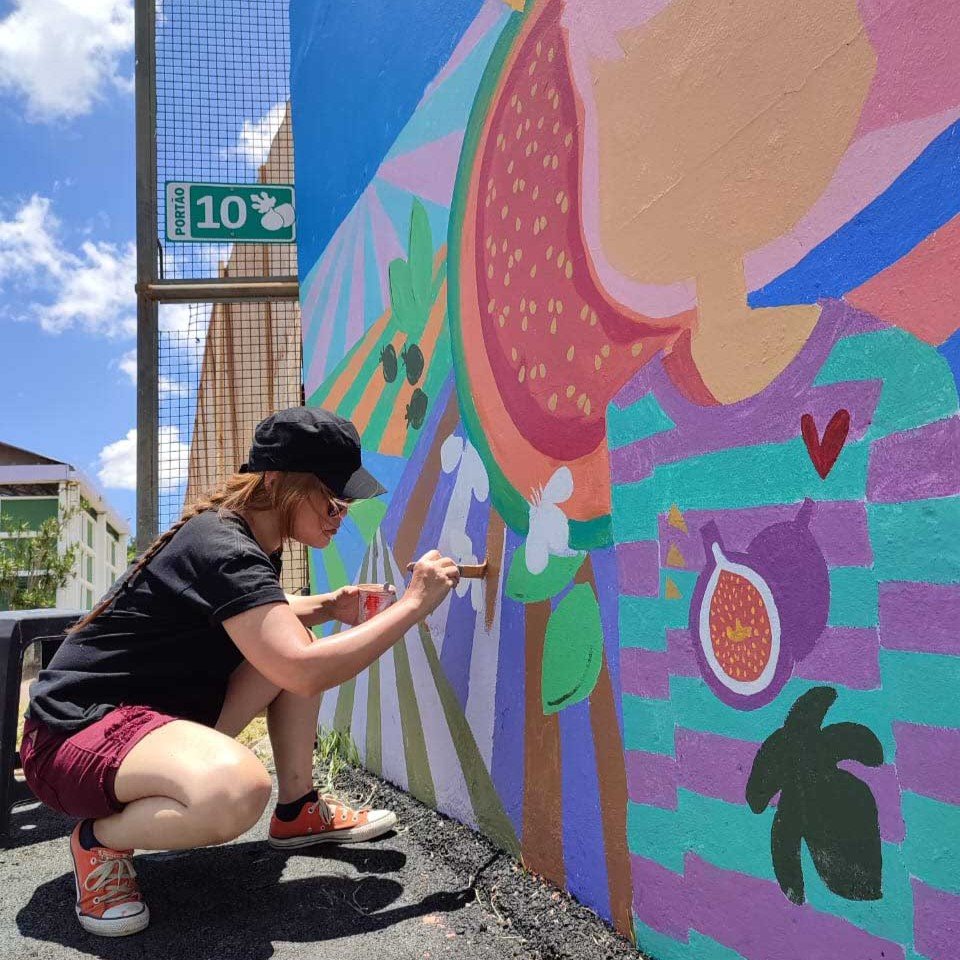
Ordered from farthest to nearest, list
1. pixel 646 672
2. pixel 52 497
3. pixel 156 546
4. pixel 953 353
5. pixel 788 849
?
pixel 52 497 → pixel 156 546 → pixel 646 672 → pixel 788 849 → pixel 953 353

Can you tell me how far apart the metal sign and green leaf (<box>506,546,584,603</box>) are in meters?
3.12

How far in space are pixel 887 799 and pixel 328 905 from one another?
156 cm

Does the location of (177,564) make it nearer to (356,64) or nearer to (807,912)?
(807,912)

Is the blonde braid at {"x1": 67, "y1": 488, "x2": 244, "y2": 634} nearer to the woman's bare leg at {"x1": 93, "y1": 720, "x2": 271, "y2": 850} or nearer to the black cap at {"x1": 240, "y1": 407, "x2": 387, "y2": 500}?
the black cap at {"x1": 240, "y1": 407, "x2": 387, "y2": 500}

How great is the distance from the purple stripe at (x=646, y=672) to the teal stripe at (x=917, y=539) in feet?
1.85

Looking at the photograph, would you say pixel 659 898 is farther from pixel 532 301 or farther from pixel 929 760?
pixel 532 301

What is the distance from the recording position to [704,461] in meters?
1.74

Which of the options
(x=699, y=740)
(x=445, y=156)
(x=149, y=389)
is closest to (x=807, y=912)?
(x=699, y=740)

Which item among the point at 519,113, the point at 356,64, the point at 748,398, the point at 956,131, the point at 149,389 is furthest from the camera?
the point at 149,389

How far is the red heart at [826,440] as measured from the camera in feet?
4.76

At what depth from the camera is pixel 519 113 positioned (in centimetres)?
250

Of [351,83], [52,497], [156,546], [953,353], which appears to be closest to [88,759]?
[156,546]

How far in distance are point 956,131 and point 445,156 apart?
1.95 m

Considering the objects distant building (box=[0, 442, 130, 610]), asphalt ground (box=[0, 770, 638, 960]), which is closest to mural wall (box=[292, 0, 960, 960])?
asphalt ground (box=[0, 770, 638, 960])
